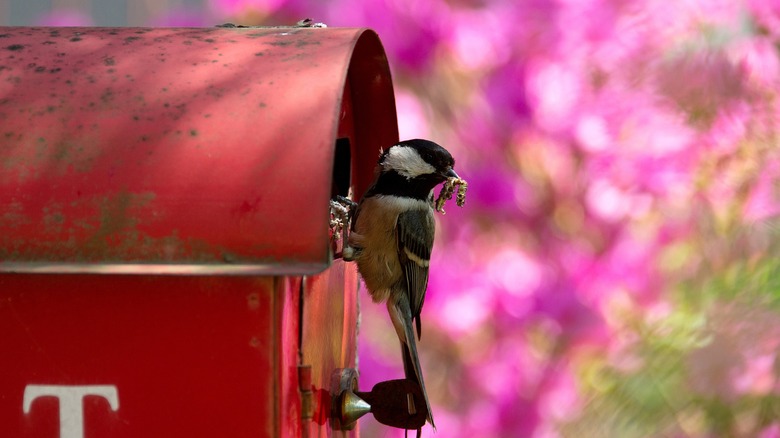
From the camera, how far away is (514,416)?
9.96 feet

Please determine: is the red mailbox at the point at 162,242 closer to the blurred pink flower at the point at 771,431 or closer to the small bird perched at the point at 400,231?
the small bird perched at the point at 400,231

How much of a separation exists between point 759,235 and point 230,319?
2.13 meters

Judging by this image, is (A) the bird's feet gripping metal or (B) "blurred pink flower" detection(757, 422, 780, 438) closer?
(A) the bird's feet gripping metal

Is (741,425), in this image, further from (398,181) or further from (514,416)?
(398,181)

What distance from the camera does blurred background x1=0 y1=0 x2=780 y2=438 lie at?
9.91ft

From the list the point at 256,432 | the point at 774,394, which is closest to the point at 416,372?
the point at 256,432

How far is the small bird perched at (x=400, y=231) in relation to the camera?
85.0 inches

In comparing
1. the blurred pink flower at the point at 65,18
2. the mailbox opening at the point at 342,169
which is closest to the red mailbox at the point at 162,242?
the mailbox opening at the point at 342,169

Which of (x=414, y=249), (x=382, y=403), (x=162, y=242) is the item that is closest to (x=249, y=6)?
(x=414, y=249)

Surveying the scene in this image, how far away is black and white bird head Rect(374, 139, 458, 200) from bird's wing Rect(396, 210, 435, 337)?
6 cm

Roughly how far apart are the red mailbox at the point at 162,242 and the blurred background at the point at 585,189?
1.57 m

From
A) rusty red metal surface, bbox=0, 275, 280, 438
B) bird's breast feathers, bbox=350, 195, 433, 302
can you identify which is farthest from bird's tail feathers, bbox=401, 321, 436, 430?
rusty red metal surface, bbox=0, 275, 280, 438

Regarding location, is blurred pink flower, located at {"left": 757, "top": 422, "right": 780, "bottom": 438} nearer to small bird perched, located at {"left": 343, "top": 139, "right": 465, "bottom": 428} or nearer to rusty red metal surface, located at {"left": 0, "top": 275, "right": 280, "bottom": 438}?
small bird perched, located at {"left": 343, "top": 139, "right": 465, "bottom": 428}

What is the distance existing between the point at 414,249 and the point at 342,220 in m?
0.27
